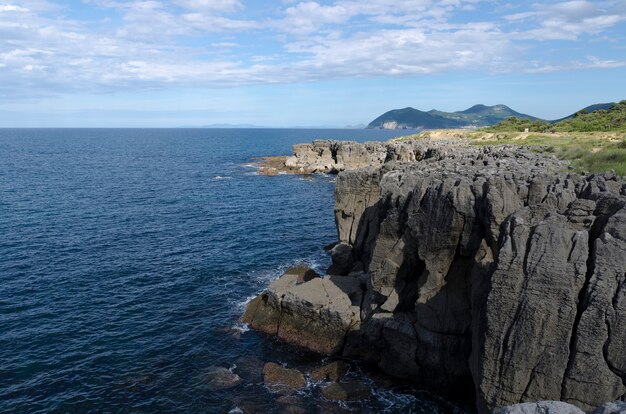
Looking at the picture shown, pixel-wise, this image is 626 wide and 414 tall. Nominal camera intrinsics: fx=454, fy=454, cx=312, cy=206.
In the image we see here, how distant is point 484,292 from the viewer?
76.1 ft

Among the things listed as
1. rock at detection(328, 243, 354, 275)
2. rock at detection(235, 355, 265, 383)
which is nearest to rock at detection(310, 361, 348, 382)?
rock at detection(235, 355, 265, 383)

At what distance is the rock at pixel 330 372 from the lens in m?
30.4

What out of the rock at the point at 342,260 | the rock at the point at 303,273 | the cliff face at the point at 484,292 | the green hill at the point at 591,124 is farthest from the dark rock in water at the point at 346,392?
the green hill at the point at 591,124

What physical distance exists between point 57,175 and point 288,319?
103m

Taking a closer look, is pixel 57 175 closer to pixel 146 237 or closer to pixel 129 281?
pixel 146 237

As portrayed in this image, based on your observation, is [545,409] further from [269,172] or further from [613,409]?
[269,172]

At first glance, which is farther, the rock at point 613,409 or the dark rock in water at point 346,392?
the dark rock in water at point 346,392

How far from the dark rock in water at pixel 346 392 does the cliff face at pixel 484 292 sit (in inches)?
102

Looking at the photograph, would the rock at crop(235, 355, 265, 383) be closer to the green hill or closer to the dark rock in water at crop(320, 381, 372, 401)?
the dark rock in water at crop(320, 381, 372, 401)

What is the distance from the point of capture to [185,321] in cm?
3925

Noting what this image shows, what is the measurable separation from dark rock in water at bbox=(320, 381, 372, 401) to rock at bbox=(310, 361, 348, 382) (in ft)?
3.13

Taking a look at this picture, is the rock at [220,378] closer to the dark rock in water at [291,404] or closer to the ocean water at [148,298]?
the ocean water at [148,298]

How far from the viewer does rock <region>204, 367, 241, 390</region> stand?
30.4 m

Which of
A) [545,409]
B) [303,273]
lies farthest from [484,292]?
[303,273]
